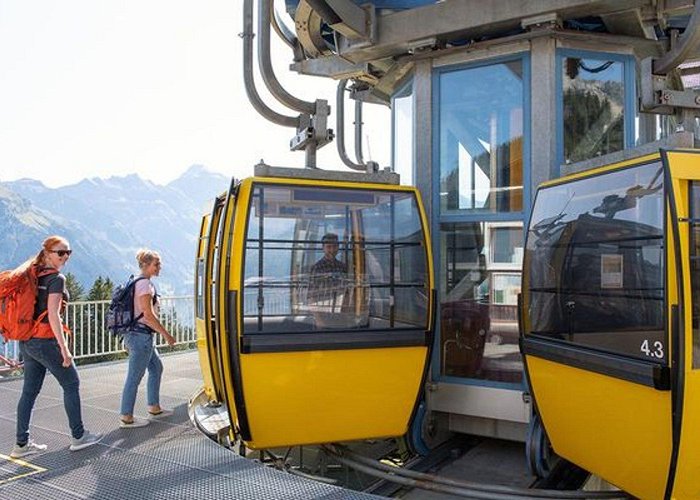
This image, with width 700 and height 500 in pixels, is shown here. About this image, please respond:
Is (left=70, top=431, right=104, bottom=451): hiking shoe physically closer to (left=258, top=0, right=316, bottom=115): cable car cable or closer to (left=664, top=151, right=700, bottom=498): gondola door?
(left=258, top=0, right=316, bottom=115): cable car cable

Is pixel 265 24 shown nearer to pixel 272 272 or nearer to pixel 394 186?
pixel 394 186

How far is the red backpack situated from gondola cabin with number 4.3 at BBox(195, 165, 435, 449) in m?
1.27

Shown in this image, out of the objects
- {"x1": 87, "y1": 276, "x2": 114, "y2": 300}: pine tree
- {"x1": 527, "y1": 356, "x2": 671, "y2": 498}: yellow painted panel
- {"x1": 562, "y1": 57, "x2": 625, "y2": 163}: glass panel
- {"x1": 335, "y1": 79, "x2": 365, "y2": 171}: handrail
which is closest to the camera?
{"x1": 527, "y1": 356, "x2": 671, "y2": 498}: yellow painted panel

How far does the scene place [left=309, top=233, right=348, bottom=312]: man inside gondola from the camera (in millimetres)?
4934

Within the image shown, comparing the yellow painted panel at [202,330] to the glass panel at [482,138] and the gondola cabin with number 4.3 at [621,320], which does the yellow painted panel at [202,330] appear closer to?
the glass panel at [482,138]

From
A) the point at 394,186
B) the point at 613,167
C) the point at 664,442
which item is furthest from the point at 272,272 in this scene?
the point at 664,442

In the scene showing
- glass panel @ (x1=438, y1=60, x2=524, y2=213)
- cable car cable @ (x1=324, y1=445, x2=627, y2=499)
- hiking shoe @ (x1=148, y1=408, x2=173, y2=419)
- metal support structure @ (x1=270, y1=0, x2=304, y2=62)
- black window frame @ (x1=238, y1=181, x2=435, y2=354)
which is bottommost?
cable car cable @ (x1=324, y1=445, x2=627, y2=499)

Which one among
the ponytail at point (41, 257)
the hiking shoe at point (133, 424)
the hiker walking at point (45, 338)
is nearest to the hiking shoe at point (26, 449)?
the hiker walking at point (45, 338)

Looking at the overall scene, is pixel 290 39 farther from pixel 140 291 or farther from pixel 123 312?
pixel 123 312

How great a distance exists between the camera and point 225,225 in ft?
15.3

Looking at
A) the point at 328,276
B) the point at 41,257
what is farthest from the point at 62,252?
the point at 328,276

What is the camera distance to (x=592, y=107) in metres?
5.74

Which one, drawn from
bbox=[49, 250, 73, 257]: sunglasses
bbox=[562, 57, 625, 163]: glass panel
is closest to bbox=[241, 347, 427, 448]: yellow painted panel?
bbox=[49, 250, 73, 257]: sunglasses

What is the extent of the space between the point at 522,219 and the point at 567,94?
3.97ft
